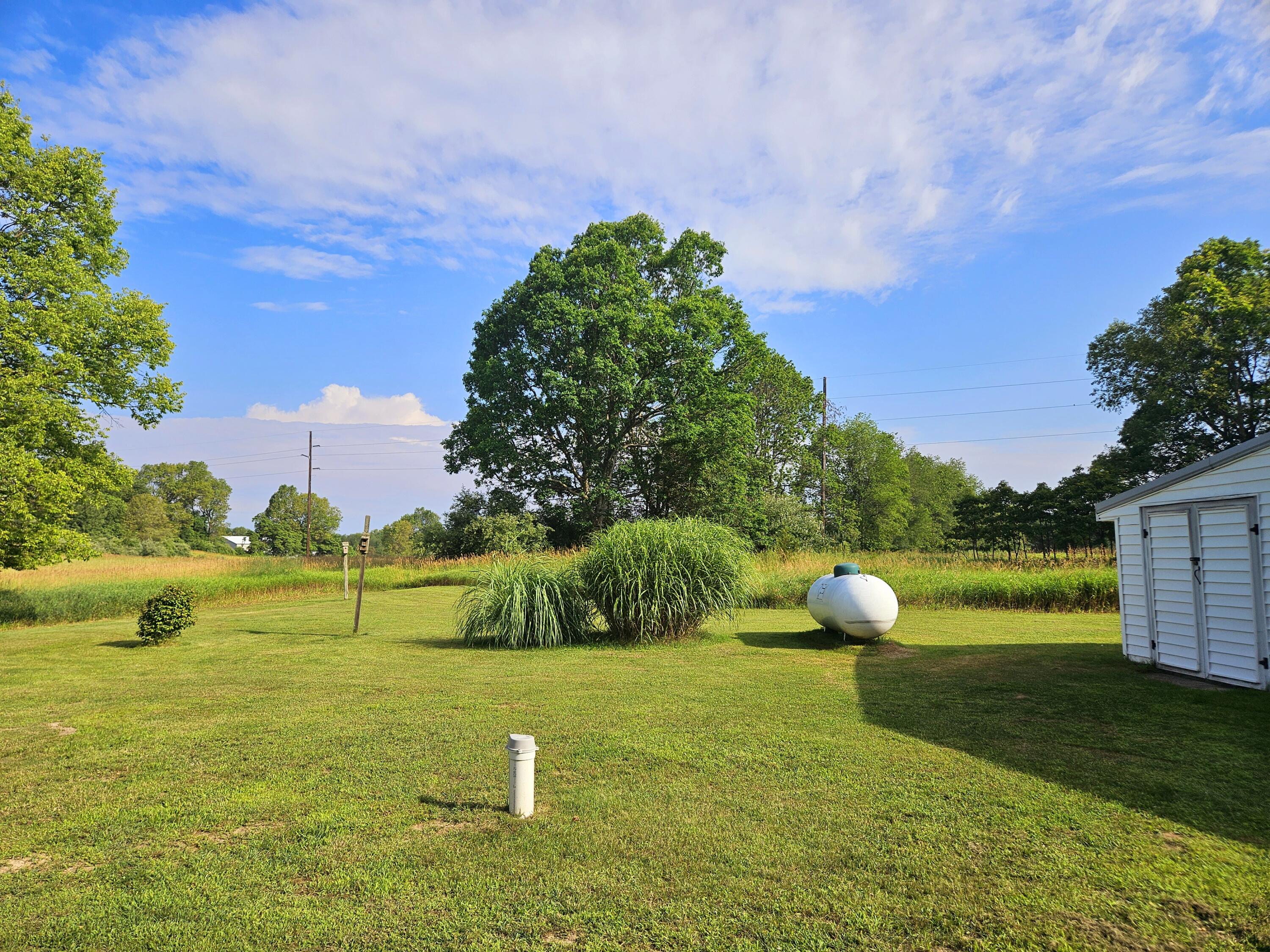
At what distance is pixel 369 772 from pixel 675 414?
26.5 meters

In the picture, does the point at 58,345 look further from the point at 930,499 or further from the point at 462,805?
the point at 930,499

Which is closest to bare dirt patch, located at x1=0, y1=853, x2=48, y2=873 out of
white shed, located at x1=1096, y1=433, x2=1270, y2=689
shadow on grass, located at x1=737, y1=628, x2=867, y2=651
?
shadow on grass, located at x1=737, y1=628, x2=867, y2=651

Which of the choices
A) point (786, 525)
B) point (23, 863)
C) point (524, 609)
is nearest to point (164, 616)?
point (524, 609)

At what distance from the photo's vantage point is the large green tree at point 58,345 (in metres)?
13.9

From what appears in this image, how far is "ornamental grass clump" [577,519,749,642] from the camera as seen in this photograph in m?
11.3

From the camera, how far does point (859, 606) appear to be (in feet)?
34.9

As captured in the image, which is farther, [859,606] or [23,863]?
[859,606]

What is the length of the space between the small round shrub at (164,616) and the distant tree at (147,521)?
48.9m

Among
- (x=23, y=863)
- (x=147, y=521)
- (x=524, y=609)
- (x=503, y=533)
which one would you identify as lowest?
(x=23, y=863)

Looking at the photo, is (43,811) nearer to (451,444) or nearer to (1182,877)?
(1182,877)

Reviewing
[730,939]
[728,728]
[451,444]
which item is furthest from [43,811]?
[451,444]

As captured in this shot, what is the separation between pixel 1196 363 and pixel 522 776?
36.3 meters

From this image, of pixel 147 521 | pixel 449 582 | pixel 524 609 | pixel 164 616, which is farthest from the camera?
pixel 147 521

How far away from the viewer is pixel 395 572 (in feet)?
89.0
